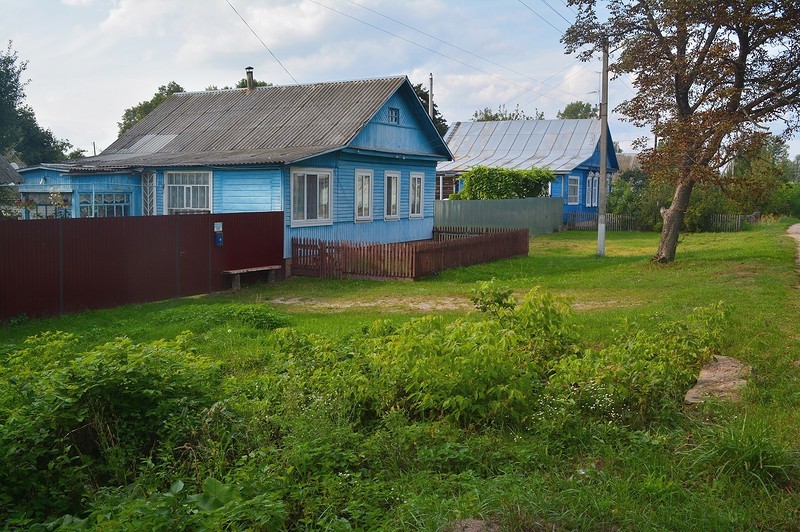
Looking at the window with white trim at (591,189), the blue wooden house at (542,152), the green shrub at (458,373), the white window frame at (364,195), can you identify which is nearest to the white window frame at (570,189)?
the blue wooden house at (542,152)

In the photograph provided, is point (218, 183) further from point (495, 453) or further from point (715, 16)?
point (495, 453)

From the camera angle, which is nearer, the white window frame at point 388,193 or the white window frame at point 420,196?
the white window frame at point 388,193

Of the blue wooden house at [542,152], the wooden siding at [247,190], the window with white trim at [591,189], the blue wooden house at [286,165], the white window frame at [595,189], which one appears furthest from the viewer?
the white window frame at [595,189]

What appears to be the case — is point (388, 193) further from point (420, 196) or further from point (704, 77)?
point (704, 77)

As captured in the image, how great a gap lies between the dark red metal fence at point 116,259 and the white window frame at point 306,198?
173cm

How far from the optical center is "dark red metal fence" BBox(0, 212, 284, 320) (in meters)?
12.6

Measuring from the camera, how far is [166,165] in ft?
69.7

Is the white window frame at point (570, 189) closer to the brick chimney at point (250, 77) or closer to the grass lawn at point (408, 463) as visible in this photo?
the brick chimney at point (250, 77)

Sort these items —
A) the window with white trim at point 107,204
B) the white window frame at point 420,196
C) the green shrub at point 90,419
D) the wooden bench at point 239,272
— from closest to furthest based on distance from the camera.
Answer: the green shrub at point 90,419 → the wooden bench at point 239,272 → the window with white trim at point 107,204 → the white window frame at point 420,196

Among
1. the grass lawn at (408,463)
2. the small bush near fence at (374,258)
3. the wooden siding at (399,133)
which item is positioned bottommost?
the grass lawn at (408,463)

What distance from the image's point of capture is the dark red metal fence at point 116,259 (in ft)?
41.2

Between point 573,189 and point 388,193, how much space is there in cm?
2038

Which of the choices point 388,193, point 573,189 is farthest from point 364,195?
point 573,189

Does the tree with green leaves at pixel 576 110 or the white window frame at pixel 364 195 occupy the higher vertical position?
the tree with green leaves at pixel 576 110
